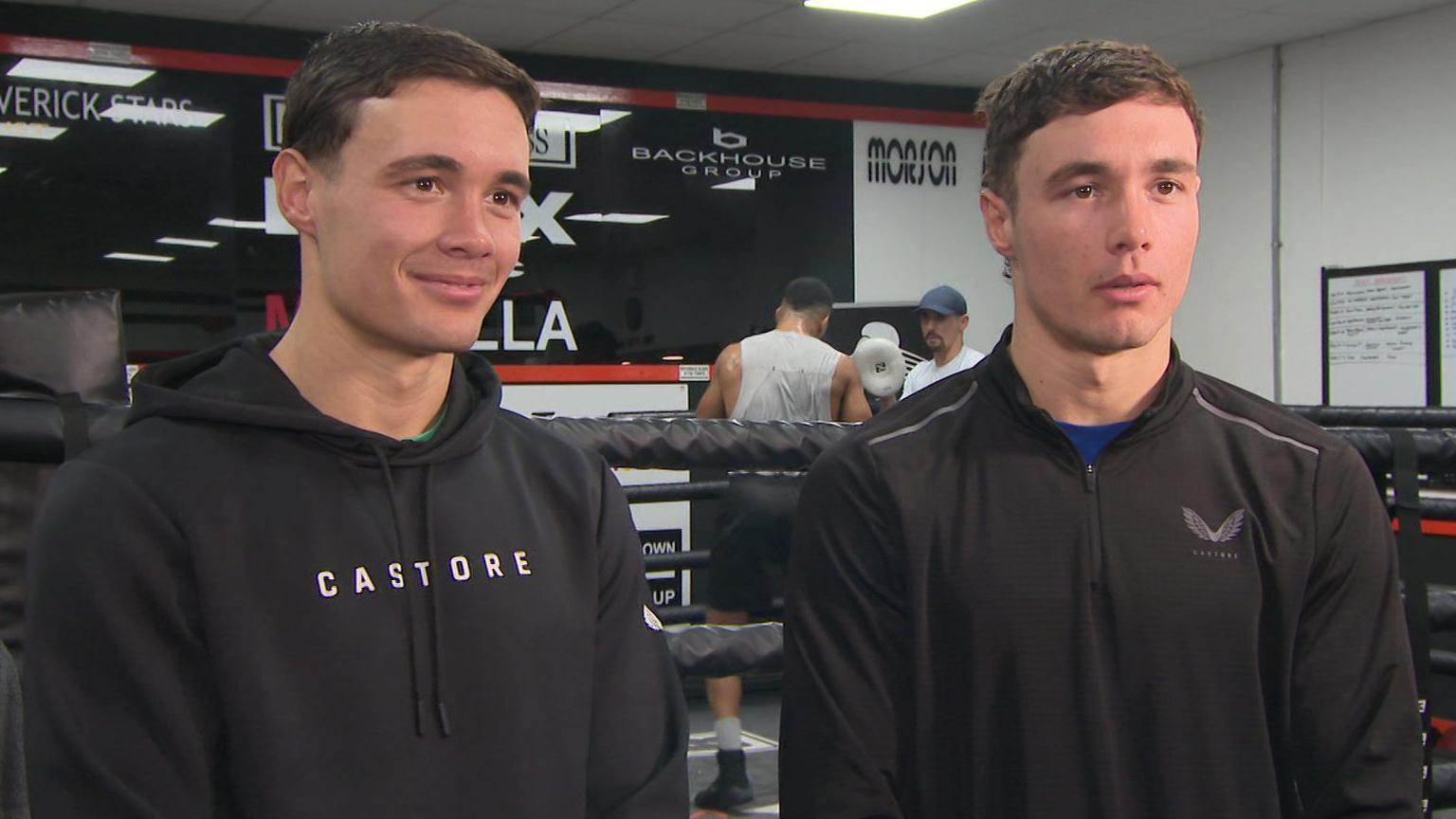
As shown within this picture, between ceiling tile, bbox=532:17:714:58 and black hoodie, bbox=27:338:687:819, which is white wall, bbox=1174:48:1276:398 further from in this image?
black hoodie, bbox=27:338:687:819

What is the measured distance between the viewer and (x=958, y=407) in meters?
1.40

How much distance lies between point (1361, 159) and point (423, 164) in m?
6.34

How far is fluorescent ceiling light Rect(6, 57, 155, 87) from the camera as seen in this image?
5680 mm

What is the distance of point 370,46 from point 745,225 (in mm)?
6023

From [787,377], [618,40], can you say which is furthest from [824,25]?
[787,377]

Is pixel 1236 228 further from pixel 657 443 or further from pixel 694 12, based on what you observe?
pixel 657 443

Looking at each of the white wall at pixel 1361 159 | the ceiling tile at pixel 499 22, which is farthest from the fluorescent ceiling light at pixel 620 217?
the white wall at pixel 1361 159

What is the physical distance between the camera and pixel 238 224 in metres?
6.10

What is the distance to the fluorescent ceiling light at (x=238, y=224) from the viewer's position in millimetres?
6062

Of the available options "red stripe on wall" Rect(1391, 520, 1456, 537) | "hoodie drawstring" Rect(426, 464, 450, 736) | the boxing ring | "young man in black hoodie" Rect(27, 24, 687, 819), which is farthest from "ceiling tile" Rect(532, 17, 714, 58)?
"hoodie drawstring" Rect(426, 464, 450, 736)

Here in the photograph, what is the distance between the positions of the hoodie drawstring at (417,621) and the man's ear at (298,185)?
0.24 meters

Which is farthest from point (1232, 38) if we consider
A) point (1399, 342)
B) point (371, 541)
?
point (371, 541)

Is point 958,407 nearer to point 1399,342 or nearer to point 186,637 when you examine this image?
point 186,637

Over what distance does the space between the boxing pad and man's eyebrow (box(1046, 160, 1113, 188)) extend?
4248mm
